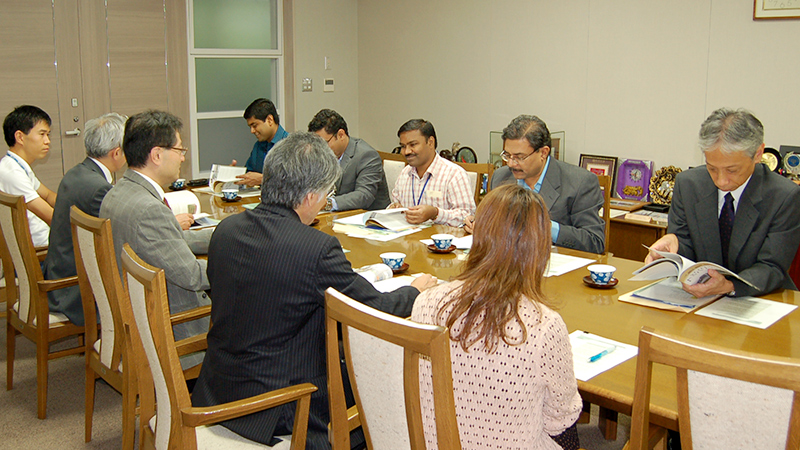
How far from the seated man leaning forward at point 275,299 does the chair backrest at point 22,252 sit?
51.2 inches

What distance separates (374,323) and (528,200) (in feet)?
1.47

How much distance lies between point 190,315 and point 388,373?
1.18 meters

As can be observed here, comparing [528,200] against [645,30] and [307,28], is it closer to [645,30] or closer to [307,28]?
[645,30]

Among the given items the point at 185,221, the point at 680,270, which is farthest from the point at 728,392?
the point at 185,221

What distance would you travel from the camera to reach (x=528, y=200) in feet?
4.88

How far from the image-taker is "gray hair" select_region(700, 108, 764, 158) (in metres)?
2.26

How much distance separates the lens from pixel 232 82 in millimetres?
6488

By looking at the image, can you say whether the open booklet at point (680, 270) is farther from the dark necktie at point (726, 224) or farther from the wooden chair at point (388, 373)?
the wooden chair at point (388, 373)

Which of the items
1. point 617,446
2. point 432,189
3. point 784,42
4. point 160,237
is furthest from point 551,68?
point 160,237

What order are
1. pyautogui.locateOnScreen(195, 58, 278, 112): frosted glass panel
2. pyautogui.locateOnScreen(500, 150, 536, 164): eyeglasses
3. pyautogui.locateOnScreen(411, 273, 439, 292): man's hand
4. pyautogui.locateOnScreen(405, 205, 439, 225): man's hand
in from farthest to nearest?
pyautogui.locateOnScreen(195, 58, 278, 112): frosted glass panel
pyautogui.locateOnScreen(405, 205, 439, 225): man's hand
pyautogui.locateOnScreen(500, 150, 536, 164): eyeglasses
pyautogui.locateOnScreen(411, 273, 439, 292): man's hand

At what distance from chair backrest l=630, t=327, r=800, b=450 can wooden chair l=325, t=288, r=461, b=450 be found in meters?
0.39

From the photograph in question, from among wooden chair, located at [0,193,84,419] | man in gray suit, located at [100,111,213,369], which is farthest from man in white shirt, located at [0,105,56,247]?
man in gray suit, located at [100,111,213,369]

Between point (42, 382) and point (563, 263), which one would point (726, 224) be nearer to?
point (563, 263)

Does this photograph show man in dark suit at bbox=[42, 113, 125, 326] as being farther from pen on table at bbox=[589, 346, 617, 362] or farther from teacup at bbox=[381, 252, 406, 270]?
pen on table at bbox=[589, 346, 617, 362]
